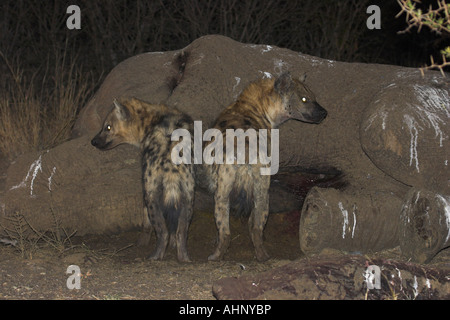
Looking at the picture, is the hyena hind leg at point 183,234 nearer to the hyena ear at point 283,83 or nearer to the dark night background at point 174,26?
the hyena ear at point 283,83

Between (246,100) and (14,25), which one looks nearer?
(246,100)

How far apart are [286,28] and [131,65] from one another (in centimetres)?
607

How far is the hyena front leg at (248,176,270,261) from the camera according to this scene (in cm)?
558

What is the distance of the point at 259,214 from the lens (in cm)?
567

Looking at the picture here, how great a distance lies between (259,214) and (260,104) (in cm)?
98

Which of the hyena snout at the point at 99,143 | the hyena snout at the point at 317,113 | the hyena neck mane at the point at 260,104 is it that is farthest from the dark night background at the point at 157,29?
the hyena snout at the point at 317,113

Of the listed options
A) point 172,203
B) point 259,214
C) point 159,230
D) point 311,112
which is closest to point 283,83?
point 311,112

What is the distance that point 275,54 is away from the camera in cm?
691

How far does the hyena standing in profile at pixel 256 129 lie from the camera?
18.2ft

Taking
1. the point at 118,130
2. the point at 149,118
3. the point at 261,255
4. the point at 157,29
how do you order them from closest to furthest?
the point at 261,255 < the point at 149,118 < the point at 118,130 < the point at 157,29

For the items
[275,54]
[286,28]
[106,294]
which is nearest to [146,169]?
[106,294]

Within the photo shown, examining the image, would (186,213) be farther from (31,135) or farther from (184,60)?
(31,135)

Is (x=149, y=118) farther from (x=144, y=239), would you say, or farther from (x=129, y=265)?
(x=129, y=265)

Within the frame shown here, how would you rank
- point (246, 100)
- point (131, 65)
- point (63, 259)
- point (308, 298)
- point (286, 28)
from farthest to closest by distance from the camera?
1. point (286, 28)
2. point (131, 65)
3. point (246, 100)
4. point (63, 259)
5. point (308, 298)
